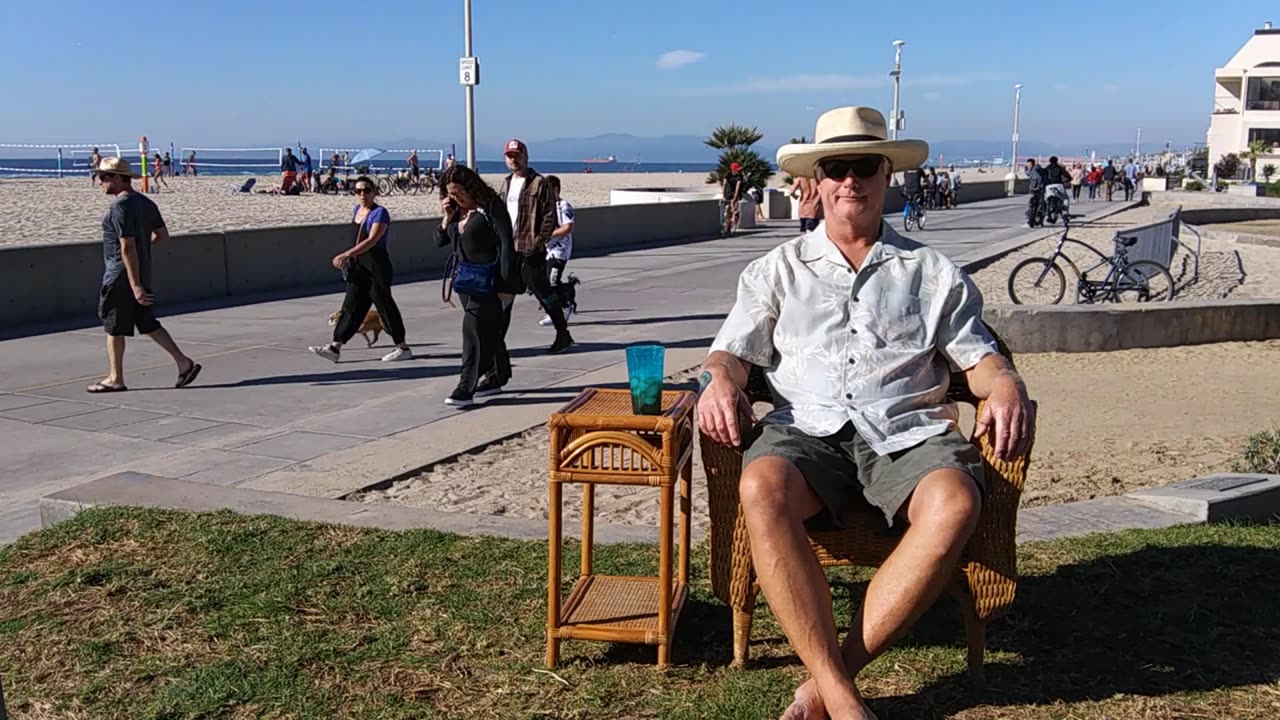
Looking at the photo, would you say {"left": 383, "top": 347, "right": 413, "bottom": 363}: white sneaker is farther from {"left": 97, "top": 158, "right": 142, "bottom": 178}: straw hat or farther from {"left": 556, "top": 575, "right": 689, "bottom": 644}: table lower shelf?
{"left": 556, "top": 575, "right": 689, "bottom": 644}: table lower shelf

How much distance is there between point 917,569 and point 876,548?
12.3 inches

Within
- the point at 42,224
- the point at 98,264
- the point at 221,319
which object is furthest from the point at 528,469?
the point at 42,224

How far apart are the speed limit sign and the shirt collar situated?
2297 cm

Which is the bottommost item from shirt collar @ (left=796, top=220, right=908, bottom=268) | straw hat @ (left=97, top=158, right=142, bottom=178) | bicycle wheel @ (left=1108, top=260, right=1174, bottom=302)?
bicycle wheel @ (left=1108, top=260, right=1174, bottom=302)

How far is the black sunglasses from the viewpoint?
3586 millimetres

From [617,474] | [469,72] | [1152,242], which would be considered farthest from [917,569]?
[469,72]

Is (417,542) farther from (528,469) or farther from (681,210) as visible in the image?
(681,210)

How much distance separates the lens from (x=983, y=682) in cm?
338

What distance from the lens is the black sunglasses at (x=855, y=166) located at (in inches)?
141

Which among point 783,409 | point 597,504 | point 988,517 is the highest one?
point 783,409

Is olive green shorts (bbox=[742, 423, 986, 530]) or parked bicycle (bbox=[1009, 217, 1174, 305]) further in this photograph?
parked bicycle (bbox=[1009, 217, 1174, 305])

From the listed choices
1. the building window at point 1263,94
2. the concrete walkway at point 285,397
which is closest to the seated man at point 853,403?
the concrete walkway at point 285,397

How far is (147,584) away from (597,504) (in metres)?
2.18

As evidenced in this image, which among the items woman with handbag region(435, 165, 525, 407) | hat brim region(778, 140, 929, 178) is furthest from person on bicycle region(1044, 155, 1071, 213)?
hat brim region(778, 140, 929, 178)
